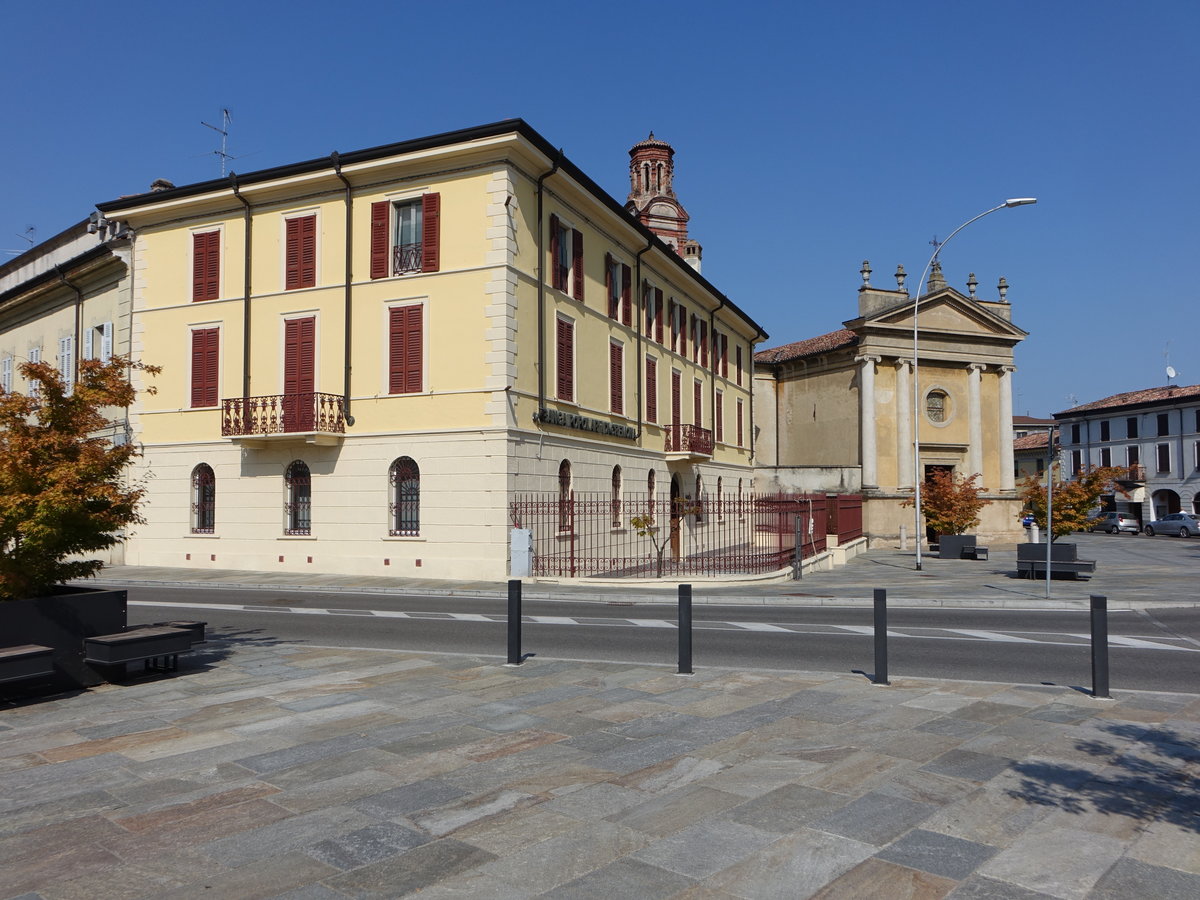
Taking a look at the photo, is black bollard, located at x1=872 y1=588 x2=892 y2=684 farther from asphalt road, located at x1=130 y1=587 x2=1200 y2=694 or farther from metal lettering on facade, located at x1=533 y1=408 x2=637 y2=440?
metal lettering on facade, located at x1=533 y1=408 x2=637 y2=440

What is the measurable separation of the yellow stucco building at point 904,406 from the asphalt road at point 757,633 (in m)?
26.0

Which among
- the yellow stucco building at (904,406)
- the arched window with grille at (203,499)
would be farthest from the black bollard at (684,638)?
the yellow stucco building at (904,406)

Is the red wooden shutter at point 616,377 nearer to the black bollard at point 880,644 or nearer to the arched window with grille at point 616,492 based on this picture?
the arched window with grille at point 616,492

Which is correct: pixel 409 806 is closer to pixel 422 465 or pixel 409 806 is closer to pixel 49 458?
pixel 49 458

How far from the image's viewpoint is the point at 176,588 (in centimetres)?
2022

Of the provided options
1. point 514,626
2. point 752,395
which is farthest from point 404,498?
point 752,395

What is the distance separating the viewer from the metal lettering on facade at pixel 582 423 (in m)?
22.9

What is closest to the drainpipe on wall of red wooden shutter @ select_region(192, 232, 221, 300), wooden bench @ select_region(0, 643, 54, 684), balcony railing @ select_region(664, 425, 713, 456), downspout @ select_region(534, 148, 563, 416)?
balcony railing @ select_region(664, 425, 713, 456)

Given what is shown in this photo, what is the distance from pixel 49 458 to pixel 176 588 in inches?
500

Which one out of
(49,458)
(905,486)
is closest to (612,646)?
(49,458)

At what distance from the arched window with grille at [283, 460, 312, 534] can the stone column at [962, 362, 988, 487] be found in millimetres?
33160

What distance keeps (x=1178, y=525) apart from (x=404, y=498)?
54777 millimetres

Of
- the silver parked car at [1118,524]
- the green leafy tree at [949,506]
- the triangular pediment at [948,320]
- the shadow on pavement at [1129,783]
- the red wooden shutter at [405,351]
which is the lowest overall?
the silver parked car at [1118,524]

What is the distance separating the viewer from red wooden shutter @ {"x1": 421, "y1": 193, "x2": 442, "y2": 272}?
2222 centimetres
